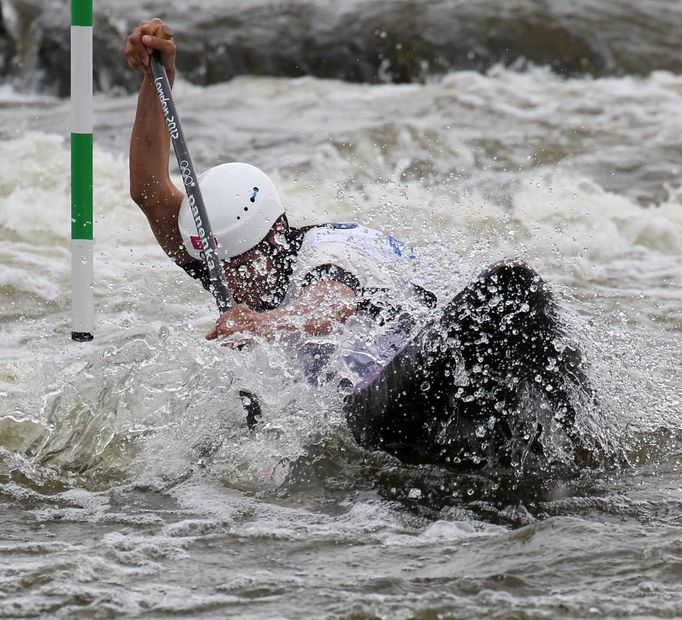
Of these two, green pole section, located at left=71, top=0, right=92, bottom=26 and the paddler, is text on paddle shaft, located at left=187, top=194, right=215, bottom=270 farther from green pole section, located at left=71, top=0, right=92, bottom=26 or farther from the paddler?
green pole section, located at left=71, top=0, right=92, bottom=26

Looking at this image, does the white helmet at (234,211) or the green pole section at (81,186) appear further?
the green pole section at (81,186)

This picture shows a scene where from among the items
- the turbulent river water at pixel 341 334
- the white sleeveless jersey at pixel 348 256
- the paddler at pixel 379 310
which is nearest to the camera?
the turbulent river water at pixel 341 334

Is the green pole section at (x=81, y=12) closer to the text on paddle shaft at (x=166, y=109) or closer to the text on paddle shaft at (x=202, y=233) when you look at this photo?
the text on paddle shaft at (x=166, y=109)

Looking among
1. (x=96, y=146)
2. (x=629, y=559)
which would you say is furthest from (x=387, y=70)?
(x=629, y=559)

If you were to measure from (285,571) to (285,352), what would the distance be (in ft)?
4.32

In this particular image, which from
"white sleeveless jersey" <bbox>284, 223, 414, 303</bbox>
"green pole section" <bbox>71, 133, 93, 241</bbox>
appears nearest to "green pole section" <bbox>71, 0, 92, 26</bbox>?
"green pole section" <bbox>71, 133, 93, 241</bbox>

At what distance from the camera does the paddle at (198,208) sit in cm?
496

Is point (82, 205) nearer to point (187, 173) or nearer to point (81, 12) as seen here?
point (187, 173)

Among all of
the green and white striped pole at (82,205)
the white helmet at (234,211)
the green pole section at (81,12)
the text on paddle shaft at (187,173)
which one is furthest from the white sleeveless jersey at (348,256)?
the green pole section at (81,12)

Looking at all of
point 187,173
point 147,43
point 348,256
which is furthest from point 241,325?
point 147,43

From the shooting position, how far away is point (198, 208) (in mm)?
4973

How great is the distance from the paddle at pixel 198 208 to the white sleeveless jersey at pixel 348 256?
0.95ft

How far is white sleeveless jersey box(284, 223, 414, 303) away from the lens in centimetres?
494

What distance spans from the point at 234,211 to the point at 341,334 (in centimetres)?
72
